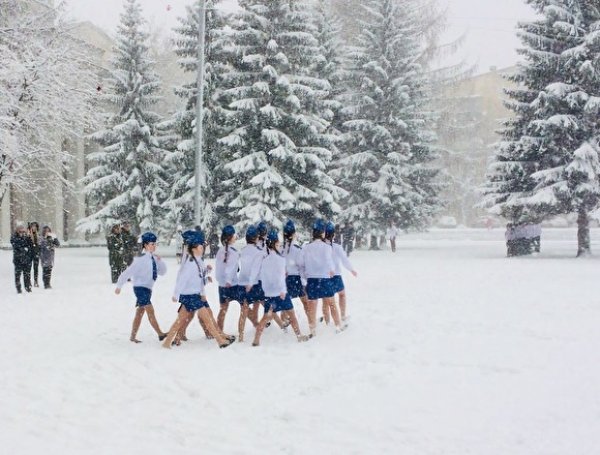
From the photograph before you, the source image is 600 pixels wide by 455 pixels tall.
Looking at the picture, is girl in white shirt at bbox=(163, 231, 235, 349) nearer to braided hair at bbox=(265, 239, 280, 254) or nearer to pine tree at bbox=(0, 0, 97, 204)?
braided hair at bbox=(265, 239, 280, 254)

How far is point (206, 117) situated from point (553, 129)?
14.5 meters

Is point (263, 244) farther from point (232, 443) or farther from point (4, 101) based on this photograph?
point (4, 101)

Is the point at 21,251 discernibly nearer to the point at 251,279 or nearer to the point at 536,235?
the point at 251,279

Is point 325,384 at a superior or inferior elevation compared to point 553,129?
inferior

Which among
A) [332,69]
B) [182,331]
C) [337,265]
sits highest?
[332,69]

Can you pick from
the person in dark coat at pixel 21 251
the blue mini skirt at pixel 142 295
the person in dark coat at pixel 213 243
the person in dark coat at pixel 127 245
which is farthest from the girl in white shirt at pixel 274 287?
the person in dark coat at pixel 213 243

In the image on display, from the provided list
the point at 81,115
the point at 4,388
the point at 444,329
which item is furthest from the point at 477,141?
the point at 4,388

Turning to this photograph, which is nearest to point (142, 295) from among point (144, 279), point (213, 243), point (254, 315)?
point (144, 279)

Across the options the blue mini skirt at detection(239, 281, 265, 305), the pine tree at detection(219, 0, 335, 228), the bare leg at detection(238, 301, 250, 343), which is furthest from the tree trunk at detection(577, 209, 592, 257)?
the bare leg at detection(238, 301, 250, 343)

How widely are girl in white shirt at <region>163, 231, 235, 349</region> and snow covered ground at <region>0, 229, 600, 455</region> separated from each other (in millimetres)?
305

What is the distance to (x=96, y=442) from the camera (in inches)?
214

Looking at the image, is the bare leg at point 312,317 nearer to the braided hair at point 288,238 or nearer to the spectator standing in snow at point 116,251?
the braided hair at point 288,238

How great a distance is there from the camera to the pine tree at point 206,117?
28.0 meters

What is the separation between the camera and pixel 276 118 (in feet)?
86.2
